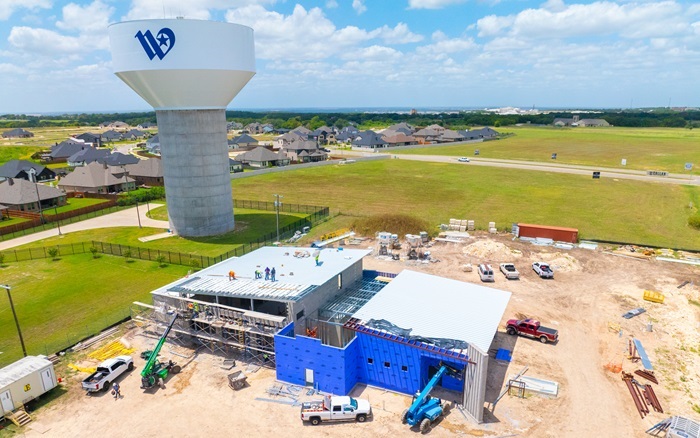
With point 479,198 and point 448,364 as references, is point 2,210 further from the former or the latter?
point 479,198

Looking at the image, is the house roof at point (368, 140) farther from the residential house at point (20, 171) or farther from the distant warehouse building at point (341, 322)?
the distant warehouse building at point (341, 322)

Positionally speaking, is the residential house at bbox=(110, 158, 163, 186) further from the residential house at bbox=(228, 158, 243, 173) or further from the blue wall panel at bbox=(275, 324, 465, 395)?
the blue wall panel at bbox=(275, 324, 465, 395)

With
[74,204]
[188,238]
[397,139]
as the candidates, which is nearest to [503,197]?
[188,238]

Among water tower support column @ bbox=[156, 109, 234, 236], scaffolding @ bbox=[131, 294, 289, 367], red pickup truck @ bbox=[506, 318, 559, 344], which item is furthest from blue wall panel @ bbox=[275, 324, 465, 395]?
water tower support column @ bbox=[156, 109, 234, 236]

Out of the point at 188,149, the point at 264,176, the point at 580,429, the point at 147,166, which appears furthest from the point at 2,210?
the point at 580,429

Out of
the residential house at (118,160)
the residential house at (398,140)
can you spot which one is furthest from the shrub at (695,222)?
the residential house at (398,140)
